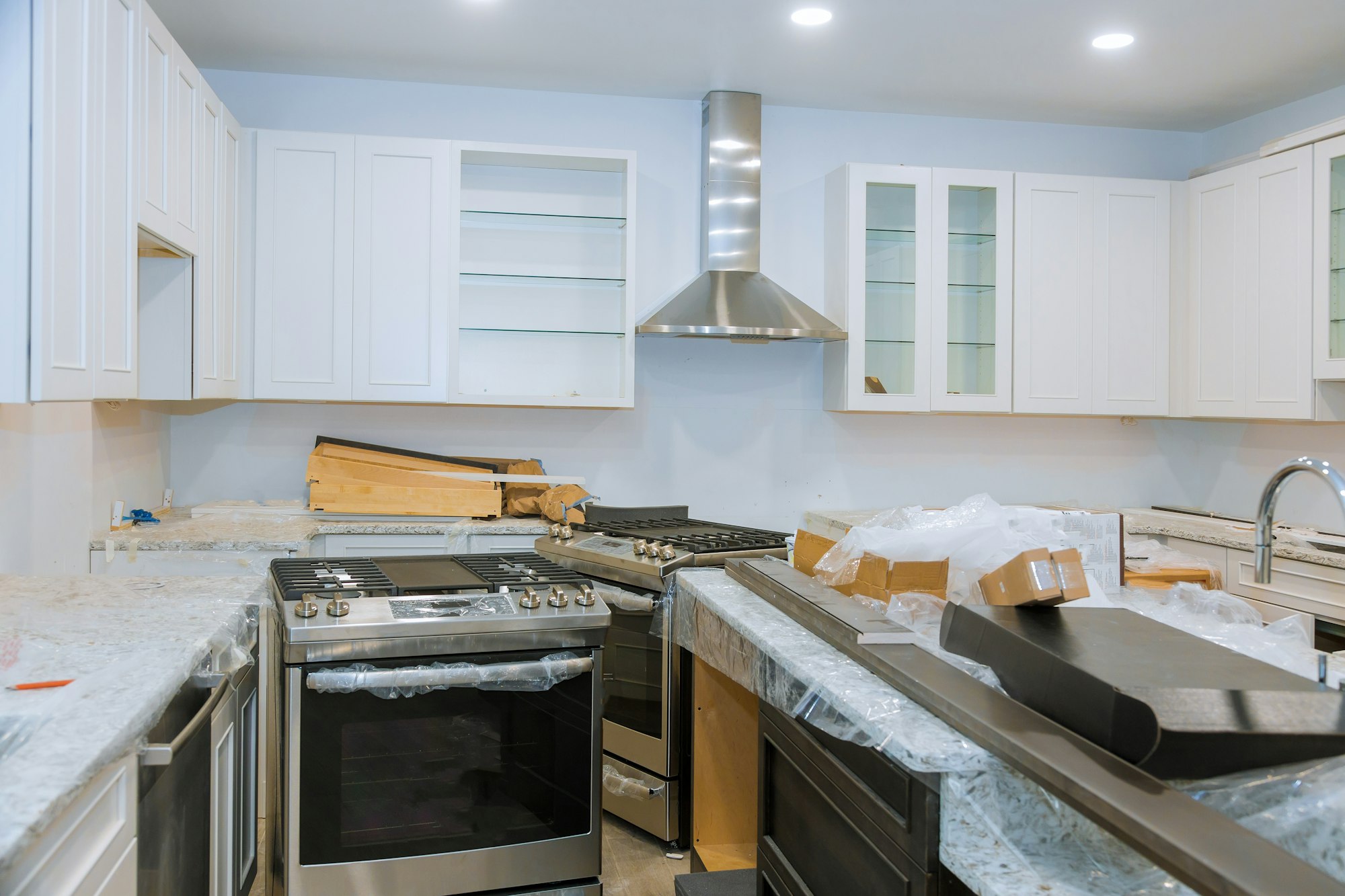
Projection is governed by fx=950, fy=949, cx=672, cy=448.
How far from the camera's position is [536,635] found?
1.97m

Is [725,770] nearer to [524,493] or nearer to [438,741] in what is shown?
[438,741]

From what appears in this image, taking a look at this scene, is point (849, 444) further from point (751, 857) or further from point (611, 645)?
point (751, 857)

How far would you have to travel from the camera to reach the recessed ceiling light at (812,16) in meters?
3.12

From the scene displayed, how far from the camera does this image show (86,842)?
1.15 metres

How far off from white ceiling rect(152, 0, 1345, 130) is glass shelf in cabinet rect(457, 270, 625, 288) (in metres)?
0.79

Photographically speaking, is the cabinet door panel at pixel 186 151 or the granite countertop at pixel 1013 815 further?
the cabinet door panel at pixel 186 151

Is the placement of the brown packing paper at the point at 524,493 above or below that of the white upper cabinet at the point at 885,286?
below

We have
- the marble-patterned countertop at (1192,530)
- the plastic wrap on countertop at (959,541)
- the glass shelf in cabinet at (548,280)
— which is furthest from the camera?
the glass shelf in cabinet at (548,280)

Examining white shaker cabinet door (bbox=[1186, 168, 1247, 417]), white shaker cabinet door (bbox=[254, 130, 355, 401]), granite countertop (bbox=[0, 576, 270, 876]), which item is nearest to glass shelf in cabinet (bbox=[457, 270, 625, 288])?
white shaker cabinet door (bbox=[254, 130, 355, 401])

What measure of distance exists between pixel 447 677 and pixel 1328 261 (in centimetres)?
348

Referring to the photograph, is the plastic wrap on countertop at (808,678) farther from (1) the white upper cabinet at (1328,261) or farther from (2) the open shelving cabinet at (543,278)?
(1) the white upper cabinet at (1328,261)

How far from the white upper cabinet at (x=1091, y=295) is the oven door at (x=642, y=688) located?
84.9 inches

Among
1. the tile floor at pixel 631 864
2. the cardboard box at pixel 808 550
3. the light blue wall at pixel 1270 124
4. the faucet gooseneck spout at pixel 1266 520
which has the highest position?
the light blue wall at pixel 1270 124

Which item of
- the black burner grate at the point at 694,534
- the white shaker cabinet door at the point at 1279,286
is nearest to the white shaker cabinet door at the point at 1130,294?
the white shaker cabinet door at the point at 1279,286
